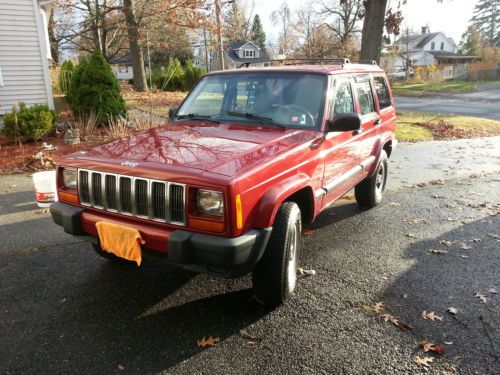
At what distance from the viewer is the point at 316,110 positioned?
389 centimetres

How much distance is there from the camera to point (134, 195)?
9.41ft

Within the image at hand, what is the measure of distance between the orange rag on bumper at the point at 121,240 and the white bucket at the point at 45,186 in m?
2.72

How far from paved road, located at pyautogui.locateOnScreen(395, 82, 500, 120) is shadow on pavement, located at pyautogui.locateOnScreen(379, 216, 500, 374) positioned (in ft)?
50.6

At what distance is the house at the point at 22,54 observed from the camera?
34.4ft

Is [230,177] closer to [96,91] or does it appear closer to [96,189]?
[96,189]

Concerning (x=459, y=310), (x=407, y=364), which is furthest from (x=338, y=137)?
(x=407, y=364)

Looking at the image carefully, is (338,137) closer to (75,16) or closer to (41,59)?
(41,59)

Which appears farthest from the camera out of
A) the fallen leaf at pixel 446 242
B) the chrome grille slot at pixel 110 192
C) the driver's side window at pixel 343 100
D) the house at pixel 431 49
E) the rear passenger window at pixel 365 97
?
the house at pixel 431 49

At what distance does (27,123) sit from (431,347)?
9311 millimetres

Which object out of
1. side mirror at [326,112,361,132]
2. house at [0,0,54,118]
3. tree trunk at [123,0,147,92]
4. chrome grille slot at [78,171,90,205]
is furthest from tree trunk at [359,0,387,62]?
chrome grille slot at [78,171,90,205]

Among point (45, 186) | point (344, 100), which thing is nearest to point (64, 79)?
point (45, 186)

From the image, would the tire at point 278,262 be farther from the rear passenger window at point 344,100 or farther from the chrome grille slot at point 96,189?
the rear passenger window at point 344,100

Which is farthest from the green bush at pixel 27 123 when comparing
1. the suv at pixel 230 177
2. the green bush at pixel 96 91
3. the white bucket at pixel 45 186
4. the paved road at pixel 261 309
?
the suv at pixel 230 177

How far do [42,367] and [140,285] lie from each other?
1140mm
